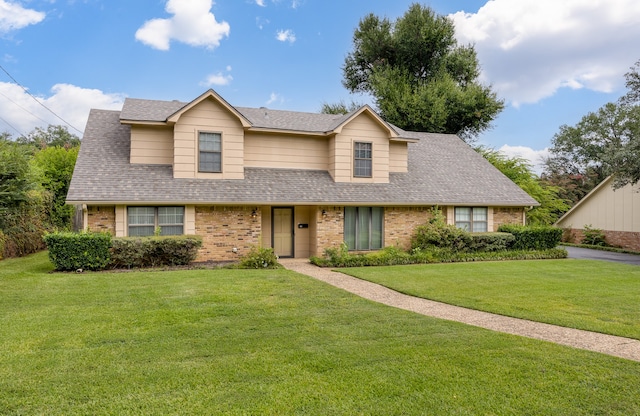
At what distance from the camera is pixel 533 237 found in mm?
16891

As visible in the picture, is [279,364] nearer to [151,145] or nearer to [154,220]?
[154,220]

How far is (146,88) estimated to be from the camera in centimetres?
2119

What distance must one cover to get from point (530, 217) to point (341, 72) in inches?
739

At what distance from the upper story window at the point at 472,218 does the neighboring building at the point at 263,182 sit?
0.04 m

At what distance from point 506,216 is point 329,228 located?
809 centimetres

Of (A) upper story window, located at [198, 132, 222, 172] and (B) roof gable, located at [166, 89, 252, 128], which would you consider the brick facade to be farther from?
(B) roof gable, located at [166, 89, 252, 128]

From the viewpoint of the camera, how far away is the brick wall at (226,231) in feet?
45.6

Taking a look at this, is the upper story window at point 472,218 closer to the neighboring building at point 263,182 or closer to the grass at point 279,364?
the neighboring building at point 263,182

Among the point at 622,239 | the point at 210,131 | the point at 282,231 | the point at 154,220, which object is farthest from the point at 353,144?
the point at 622,239

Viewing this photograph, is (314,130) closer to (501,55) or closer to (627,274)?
(501,55)

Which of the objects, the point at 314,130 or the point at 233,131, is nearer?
the point at 233,131

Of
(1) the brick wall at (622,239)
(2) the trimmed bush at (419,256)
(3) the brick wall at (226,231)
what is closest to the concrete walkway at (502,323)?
(2) the trimmed bush at (419,256)

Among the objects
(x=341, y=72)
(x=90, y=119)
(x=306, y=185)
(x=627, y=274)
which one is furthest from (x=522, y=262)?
(x=341, y=72)

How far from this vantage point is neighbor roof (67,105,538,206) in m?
13.3
